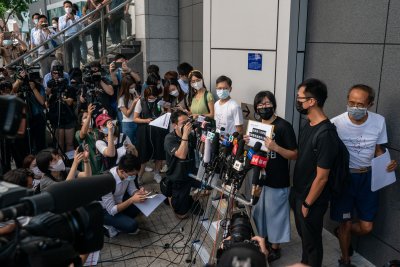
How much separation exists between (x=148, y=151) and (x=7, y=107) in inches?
182

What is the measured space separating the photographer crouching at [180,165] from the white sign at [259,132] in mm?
1011

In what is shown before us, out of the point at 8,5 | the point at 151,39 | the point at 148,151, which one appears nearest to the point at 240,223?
the point at 148,151

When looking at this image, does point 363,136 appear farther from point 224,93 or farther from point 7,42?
point 7,42

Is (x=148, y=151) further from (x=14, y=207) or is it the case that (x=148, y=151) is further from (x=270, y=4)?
(x=14, y=207)

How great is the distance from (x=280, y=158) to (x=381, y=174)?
94 centimetres

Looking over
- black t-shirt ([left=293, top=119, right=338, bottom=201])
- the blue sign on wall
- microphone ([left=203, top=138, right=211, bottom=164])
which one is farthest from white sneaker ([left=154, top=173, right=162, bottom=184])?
black t-shirt ([left=293, top=119, right=338, bottom=201])

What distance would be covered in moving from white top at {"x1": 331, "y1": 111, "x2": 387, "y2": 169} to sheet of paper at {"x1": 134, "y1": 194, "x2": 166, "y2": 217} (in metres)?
2.28

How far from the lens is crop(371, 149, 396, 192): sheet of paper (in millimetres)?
3334

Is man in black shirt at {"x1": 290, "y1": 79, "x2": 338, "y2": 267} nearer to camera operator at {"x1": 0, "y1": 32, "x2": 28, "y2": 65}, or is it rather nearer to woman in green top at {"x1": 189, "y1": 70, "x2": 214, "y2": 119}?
woman in green top at {"x1": 189, "y1": 70, "x2": 214, "y2": 119}

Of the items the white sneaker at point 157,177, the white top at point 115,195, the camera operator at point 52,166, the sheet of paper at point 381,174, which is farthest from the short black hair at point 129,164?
the sheet of paper at point 381,174

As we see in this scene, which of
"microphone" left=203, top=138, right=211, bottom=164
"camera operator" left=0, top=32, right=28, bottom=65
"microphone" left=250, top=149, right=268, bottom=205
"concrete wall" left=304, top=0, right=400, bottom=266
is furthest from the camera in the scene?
"camera operator" left=0, top=32, right=28, bottom=65

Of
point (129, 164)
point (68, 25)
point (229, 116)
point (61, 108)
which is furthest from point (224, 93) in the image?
point (68, 25)

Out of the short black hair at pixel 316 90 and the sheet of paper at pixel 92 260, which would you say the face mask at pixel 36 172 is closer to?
the sheet of paper at pixel 92 260

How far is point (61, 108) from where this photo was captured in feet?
20.2
